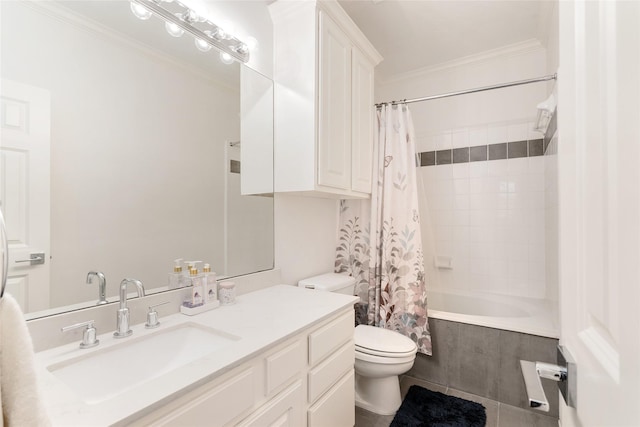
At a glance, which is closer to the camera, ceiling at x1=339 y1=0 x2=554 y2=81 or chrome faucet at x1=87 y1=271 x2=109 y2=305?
chrome faucet at x1=87 y1=271 x2=109 y2=305

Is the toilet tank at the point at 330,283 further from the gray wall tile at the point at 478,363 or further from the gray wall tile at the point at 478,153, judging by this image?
the gray wall tile at the point at 478,153

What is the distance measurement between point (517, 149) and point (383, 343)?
6.68 ft

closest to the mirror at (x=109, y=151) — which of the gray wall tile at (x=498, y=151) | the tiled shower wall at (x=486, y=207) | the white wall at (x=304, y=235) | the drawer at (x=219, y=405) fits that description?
the white wall at (x=304, y=235)

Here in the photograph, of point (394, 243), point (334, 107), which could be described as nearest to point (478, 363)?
point (394, 243)

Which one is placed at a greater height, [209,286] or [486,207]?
[486,207]

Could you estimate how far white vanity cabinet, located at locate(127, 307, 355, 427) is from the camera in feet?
2.63

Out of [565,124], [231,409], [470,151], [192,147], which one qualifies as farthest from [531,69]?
[231,409]

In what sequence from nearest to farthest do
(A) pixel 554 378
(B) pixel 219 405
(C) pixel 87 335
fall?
(A) pixel 554 378 < (B) pixel 219 405 < (C) pixel 87 335

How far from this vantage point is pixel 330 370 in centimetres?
136

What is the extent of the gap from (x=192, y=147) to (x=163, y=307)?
72 centimetres

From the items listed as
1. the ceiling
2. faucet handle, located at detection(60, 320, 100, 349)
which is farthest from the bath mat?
the ceiling

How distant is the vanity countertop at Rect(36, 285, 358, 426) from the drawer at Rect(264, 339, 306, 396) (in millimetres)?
56

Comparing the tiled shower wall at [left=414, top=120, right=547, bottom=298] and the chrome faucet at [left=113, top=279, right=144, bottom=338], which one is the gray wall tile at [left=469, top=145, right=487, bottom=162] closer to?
the tiled shower wall at [left=414, top=120, right=547, bottom=298]

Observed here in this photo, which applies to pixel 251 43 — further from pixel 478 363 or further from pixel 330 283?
pixel 478 363
